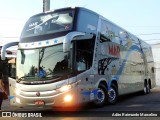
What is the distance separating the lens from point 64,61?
12156mm

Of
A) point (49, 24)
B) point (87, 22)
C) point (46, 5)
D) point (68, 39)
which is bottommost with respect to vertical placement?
point (68, 39)

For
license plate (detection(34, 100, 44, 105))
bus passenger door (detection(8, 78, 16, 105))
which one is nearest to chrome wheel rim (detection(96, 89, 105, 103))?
license plate (detection(34, 100, 44, 105))

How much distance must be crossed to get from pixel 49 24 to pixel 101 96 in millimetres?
3705

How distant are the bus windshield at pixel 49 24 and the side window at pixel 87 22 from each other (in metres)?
0.37

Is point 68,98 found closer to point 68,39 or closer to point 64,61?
point 64,61

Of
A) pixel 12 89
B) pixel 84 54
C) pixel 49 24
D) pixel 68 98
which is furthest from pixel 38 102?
pixel 49 24

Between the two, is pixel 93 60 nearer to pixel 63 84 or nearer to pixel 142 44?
pixel 63 84

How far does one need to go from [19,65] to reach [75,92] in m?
2.48

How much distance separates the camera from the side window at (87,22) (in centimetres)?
1296

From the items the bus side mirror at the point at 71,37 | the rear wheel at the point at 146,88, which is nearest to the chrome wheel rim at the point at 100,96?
the bus side mirror at the point at 71,37

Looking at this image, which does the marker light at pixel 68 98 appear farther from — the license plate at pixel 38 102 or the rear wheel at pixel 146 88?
the rear wheel at pixel 146 88

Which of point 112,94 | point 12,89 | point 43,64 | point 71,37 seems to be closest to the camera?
point 71,37

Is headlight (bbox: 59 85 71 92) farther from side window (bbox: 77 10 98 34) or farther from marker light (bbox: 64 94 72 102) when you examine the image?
side window (bbox: 77 10 98 34)

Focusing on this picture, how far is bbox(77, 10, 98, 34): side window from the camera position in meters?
13.0
